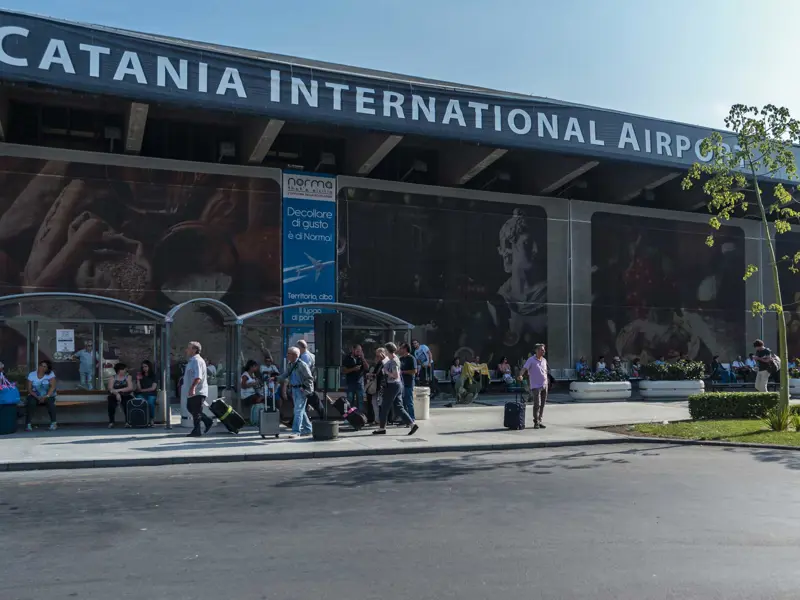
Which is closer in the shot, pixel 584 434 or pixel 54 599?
pixel 54 599

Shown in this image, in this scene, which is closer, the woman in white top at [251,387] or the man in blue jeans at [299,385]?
the man in blue jeans at [299,385]

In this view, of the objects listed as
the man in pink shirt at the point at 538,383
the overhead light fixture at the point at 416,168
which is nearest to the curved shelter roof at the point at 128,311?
the man in pink shirt at the point at 538,383

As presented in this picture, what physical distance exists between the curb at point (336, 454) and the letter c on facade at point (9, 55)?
1051 centimetres

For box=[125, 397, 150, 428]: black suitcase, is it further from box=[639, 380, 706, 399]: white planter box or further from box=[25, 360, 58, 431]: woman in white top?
box=[639, 380, 706, 399]: white planter box

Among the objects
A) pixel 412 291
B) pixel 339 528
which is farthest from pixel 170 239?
pixel 339 528

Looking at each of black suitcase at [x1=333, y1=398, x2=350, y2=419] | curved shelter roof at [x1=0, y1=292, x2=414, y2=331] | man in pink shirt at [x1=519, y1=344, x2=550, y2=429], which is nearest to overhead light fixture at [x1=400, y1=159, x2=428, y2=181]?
curved shelter roof at [x1=0, y1=292, x2=414, y2=331]

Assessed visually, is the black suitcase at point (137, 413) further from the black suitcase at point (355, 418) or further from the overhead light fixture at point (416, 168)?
the overhead light fixture at point (416, 168)

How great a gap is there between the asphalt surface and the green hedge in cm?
617

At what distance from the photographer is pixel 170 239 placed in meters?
22.2

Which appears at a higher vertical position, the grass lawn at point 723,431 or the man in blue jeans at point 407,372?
the man in blue jeans at point 407,372

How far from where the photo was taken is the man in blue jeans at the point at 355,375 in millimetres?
16047

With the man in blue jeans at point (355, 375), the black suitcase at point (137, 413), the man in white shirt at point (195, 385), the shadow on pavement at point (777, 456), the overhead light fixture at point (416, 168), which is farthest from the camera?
the overhead light fixture at point (416, 168)

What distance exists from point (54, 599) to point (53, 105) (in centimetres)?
1924

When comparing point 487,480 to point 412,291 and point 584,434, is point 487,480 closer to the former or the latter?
point 584,434
